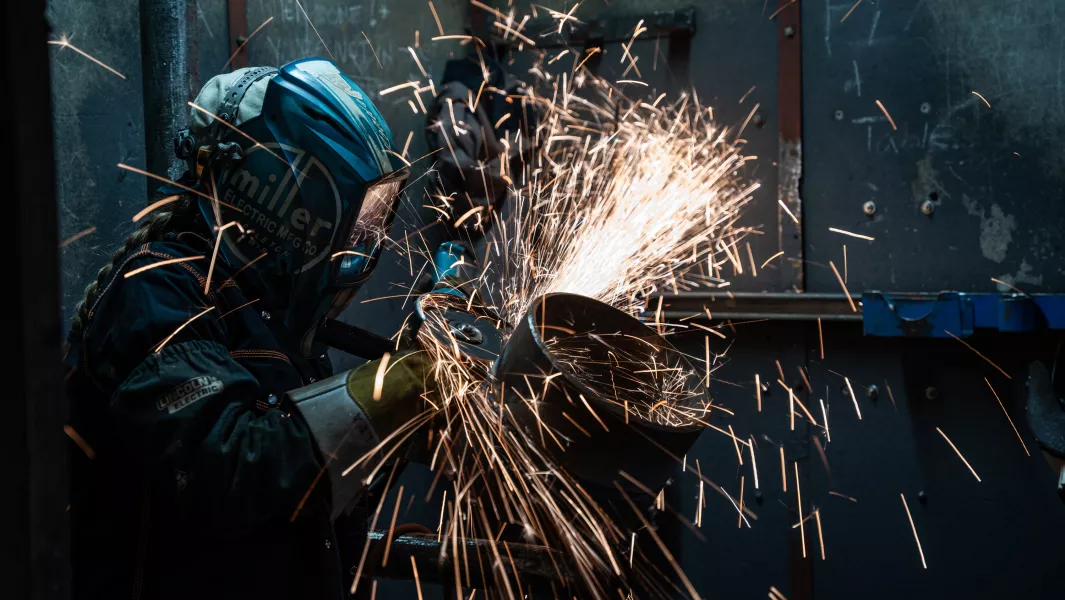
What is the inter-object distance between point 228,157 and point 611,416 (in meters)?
0.95

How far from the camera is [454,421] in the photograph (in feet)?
5.50

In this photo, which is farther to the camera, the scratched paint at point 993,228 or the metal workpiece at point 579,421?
the scratched paint at point 993,228

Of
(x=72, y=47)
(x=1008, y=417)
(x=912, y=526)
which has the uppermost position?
(x=72, y=47)

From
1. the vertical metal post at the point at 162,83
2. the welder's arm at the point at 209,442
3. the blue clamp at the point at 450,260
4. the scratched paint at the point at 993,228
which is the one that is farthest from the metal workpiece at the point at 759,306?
the welder's arm at the point at 209,442

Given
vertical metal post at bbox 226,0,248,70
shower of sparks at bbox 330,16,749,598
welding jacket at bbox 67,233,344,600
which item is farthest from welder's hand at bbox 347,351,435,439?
vertical metal post at bbox 226,0,248,70

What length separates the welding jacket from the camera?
141 centimetres

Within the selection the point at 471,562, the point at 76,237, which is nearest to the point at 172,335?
the point at 471,562

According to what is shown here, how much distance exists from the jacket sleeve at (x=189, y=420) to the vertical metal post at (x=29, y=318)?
0.71 metres

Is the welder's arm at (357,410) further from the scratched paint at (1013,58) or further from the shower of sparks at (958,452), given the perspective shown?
the scratched paint at (1013,58)

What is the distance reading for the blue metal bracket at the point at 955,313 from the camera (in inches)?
111

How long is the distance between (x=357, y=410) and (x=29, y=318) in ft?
3.00

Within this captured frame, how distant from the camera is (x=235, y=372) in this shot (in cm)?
150

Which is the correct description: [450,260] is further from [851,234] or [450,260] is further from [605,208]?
[851,234]

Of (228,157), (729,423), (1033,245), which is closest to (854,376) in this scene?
(729,423)
